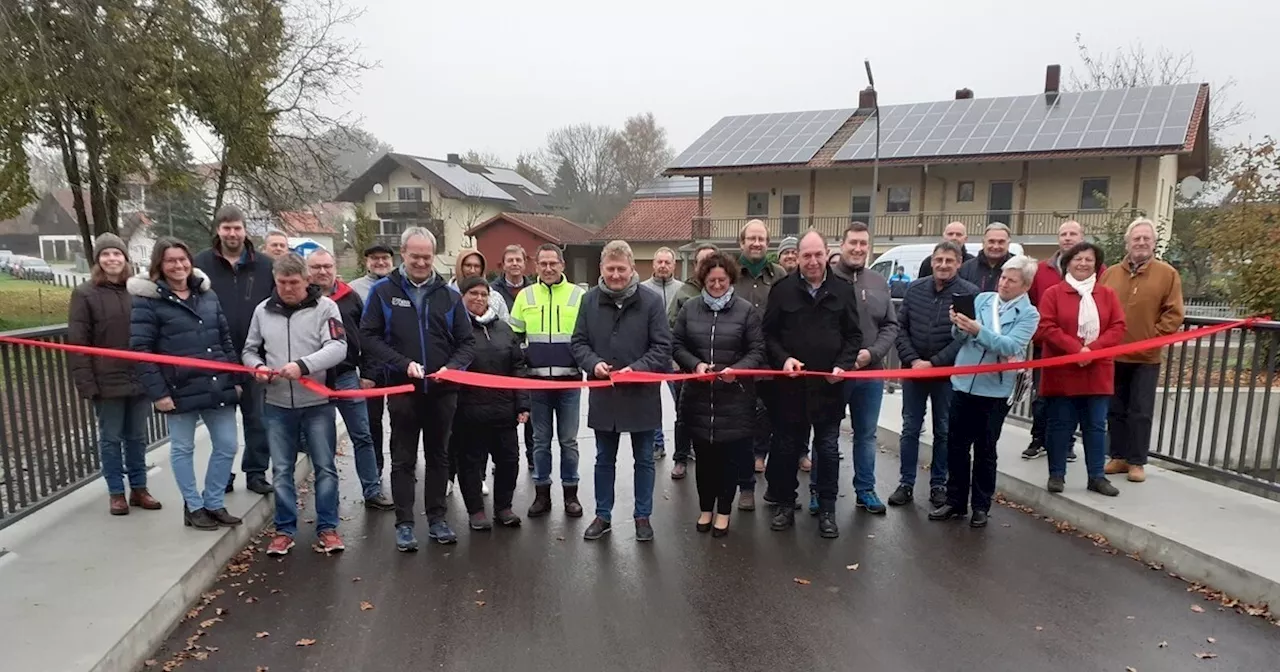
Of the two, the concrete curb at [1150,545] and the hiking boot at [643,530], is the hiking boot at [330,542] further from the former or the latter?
the concrete curb at [1150,545]

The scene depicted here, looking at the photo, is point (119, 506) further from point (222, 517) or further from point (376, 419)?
point (376, 419)

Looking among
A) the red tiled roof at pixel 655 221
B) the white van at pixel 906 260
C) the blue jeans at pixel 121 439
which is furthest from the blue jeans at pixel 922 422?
the red tiled roof at pixel 655 221

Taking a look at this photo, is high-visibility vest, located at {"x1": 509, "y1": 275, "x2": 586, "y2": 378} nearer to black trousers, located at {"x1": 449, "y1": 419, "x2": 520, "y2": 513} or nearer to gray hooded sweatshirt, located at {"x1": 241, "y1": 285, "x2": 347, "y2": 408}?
black trousers, located at {"x1": 449, "y1": 419, "x2": 520, "y2": 513}

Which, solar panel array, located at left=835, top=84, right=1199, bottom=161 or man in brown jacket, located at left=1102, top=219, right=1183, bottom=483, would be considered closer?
man in brown jacket, located at left=1102, top=219, right=1183, bottom=483

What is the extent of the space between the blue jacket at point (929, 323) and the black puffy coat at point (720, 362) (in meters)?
1.33

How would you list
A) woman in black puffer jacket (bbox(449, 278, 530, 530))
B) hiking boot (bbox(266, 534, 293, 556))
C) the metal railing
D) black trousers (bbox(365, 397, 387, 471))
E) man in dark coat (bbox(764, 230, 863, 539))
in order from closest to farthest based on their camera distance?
the metal railing, hiking boot (bbox(266, 534, 293, 556)), man in dark coat (bbox(764, 230, 863, 539)), woman in black puffer jacket (bbox(449, 278, 530, 530)), black trousers (bbox(365, 397, 387, 471))

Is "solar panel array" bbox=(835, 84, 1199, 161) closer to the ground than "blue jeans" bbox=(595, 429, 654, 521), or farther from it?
farther from it

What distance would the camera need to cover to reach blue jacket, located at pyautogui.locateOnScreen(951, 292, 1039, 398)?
198 inches

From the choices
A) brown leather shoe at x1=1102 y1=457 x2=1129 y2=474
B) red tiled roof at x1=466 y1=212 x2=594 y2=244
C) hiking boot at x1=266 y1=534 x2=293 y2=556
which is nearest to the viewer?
hiking boot at x1=266 y1=534 x2=293 y2=556

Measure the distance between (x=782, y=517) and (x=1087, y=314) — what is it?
2.68 m

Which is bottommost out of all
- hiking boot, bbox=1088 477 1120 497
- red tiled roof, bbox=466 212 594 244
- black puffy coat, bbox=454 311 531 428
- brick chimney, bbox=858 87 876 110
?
hiking boot, bbox=1088 477 1120 497

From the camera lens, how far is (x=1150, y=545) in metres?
4.72

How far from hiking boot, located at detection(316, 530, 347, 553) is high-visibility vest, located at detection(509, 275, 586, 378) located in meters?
1.74

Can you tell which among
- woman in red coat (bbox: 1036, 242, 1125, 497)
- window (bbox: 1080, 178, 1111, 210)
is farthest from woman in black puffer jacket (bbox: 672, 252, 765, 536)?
window (bbox: 1080, 178, 1111, 210)
